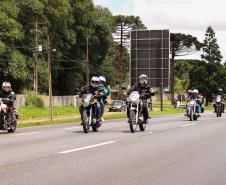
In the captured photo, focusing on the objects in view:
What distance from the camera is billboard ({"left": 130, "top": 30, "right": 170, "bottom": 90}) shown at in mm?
49688

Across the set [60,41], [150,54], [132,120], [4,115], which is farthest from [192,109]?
[60,41]

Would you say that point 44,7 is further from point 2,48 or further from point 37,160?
point 37,160

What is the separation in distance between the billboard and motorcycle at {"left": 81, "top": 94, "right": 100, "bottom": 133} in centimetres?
3084

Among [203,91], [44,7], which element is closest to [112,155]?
[44,7]

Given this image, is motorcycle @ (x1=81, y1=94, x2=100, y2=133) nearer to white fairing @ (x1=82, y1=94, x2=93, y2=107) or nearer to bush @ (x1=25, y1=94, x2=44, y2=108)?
white fairing @ (x1=82, y1=94, x2=93, y2=107)

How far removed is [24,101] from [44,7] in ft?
35.8

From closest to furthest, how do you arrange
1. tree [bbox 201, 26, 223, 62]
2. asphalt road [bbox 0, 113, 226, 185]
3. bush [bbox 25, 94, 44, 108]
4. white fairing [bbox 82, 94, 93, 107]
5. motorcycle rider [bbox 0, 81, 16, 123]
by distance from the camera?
asphalt road [bbox 0, 113, 226, 185]
white fairing [bbox 82, 94, 93, 107]
motorcycle rider [bbox 0, 81, 16, 123]
bush [bbox 25, 94, 44, 108]
tree [bbox 201, 26, 223, 62]

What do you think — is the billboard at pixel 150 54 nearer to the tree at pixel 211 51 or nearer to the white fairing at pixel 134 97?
the white fairing at pixel 134 97

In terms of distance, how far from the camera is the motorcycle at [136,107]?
18266 millimetres

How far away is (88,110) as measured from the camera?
1847cm

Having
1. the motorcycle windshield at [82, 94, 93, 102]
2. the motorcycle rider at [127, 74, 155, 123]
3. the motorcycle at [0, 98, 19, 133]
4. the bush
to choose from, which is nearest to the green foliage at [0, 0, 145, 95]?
the bush

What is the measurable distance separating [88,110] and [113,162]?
7819mm

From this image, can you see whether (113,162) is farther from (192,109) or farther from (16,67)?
(16,67)

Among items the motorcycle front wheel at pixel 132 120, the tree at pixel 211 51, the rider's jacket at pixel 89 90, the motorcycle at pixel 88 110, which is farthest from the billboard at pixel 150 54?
the tree at pixel 211 51
